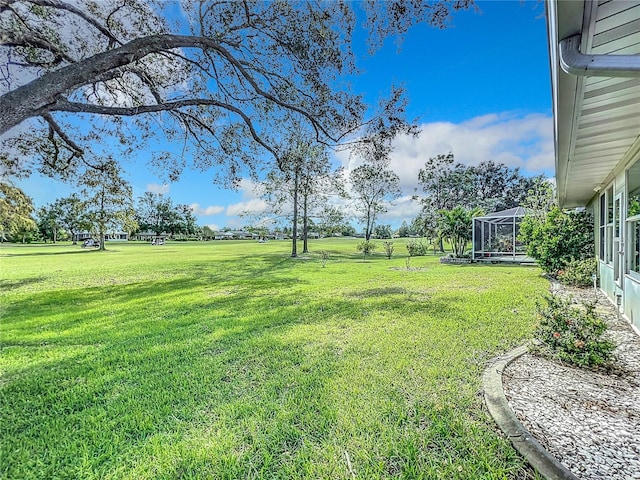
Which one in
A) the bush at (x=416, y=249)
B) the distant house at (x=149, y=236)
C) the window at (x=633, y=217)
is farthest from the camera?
the distant house at (x=149, y=236)

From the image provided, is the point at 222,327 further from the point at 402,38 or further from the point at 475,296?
the point at 402,38

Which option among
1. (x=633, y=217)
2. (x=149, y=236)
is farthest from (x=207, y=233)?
(x=633, y=217)

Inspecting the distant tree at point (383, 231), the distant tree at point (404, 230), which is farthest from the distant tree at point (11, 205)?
the distant tree at point (404, 230)

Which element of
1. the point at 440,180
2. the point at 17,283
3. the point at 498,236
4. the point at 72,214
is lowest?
the point at 17,283

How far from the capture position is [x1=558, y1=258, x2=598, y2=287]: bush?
870 cm

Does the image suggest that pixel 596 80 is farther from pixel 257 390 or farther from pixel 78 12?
pixel 78 12

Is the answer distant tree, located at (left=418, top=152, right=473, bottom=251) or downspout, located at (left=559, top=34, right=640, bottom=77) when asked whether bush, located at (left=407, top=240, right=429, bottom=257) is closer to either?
distant tree, located at (left=418, top=152, right=473, bottom=251)

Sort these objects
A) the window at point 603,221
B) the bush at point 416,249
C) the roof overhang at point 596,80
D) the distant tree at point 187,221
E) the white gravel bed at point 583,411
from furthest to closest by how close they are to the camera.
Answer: the distant tree at point 187,221 → the bush at point 416,249 → the window at point 603,221 → the white gravel bed at point 583,411 → the roof overhang at point 596,80

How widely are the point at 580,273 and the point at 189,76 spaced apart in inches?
482

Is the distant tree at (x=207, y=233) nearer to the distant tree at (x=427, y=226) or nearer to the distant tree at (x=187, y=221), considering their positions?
the distant tree at (x=187, y=221)

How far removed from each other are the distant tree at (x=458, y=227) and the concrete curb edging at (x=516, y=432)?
1637 cm

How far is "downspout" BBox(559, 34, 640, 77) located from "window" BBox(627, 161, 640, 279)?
3.84 m

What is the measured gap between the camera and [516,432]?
2215 millimetres

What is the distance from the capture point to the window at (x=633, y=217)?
14.9ft
